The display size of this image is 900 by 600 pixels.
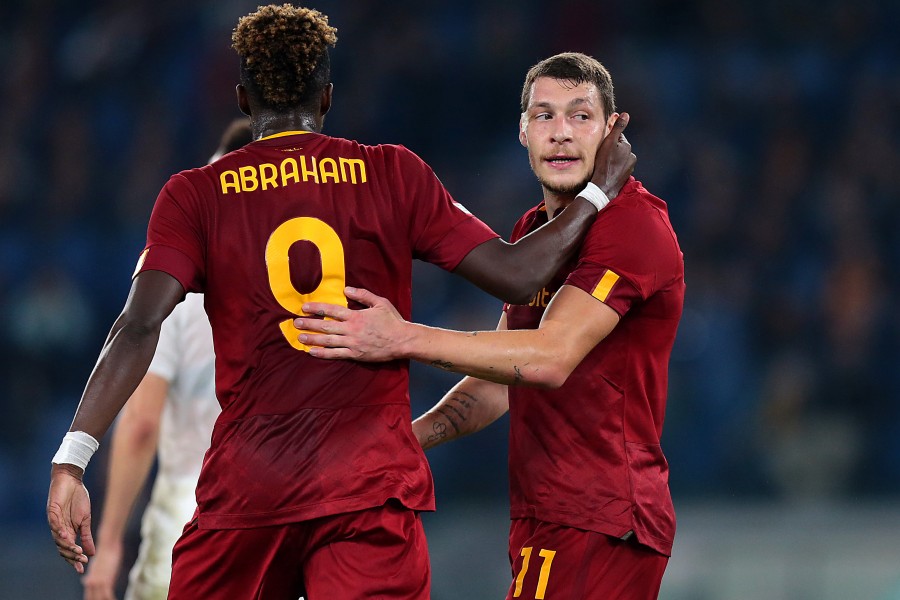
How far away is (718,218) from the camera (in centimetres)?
920

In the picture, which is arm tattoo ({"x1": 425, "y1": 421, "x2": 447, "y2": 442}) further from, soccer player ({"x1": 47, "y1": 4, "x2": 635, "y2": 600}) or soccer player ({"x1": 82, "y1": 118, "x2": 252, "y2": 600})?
soccer player ({"x1": 82, "y1": 118, "x2": 252, "y2": 600})

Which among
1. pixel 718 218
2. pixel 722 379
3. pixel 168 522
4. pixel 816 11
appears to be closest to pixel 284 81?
pixel 168 522

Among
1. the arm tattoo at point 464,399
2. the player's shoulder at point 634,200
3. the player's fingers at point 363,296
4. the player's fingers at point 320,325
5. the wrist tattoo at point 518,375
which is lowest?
the arm tattoo at point 464,399

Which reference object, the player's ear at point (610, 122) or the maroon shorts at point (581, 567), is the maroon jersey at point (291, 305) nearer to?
the maroon shorts at point (581, 567)

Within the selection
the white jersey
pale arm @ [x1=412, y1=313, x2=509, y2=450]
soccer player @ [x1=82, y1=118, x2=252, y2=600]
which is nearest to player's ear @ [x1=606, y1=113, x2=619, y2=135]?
pale arm @ [x1=412, y1=313, x2=509, y2=450]

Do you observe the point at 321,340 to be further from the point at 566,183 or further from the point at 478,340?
the point at 566,183

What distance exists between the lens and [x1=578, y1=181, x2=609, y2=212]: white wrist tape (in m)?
3.65

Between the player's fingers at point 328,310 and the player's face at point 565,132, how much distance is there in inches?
38.6

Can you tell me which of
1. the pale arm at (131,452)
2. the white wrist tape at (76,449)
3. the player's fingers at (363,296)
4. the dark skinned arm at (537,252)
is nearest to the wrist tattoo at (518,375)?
the dark skinned arm at (537,252)

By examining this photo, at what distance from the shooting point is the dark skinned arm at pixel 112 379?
3.05m

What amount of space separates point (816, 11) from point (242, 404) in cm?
862

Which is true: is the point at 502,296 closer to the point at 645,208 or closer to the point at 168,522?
the point at 645,208

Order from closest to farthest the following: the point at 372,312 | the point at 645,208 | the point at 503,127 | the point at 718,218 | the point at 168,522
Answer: the point at 372,312
the point at 645,208
the point at 168,522
the point at 718,218
the point at 503,127

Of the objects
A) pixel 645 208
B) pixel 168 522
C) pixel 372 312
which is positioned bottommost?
pixel 168 522
